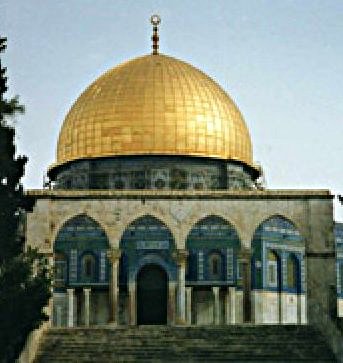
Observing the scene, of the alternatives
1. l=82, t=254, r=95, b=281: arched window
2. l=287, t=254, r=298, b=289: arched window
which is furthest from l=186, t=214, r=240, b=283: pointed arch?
l=82, t=254, r=95, b=281: arched window

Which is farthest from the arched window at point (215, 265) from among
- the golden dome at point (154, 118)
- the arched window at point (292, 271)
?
the golden dome at point (154, 118)

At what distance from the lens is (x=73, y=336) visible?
23.5 metres

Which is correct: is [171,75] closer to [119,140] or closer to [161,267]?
[119,140]

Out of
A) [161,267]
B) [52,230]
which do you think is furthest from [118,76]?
[52,230]

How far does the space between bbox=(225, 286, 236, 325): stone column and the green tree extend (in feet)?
46.1

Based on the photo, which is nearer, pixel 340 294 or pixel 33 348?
pixel 33 348

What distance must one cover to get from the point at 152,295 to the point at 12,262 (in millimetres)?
13099

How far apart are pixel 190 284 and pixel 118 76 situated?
7.55 m

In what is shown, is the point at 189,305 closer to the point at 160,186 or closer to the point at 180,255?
the point at 160,186

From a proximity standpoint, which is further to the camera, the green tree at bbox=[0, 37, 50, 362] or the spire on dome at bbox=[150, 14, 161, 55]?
the spire on dome at bbox=[150, 14, 161, 55]

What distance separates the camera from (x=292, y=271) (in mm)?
36719

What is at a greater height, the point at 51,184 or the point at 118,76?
the point at 118,76

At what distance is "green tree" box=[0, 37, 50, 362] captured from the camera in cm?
1889

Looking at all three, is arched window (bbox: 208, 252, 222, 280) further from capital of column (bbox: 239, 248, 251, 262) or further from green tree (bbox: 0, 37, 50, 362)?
green tree (bbox: 0, 37, 50, 362)
